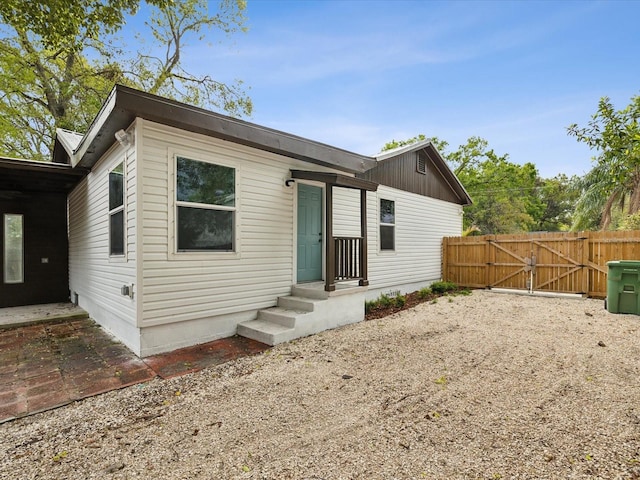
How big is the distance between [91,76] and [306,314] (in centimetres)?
1541

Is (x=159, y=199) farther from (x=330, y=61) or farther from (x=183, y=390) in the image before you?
(x=330, y=61)

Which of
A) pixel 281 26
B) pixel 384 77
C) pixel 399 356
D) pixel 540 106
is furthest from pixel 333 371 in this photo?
pixel 540 106

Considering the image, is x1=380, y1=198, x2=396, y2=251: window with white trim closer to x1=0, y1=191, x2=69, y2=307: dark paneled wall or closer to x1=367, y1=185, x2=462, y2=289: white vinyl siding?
x1=367, y1=185, x2=462, y2=289: white vinyl siding

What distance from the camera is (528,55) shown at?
341 inches

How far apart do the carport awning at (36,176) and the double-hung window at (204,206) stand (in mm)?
3266

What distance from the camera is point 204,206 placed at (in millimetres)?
4324

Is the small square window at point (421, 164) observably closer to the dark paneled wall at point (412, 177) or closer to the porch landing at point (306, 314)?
the dark paneled wall at point (412, 177)

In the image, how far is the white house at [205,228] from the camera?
3879 mm

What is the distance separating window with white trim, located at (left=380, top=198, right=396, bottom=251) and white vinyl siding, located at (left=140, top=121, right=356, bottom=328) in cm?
286

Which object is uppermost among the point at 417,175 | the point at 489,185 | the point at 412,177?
the point at 489,185

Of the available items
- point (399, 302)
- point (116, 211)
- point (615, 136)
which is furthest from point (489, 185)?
point (116, 211)

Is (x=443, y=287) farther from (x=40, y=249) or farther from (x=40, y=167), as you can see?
(x=40, y=249)

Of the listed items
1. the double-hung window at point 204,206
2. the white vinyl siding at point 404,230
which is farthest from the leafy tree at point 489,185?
the double-hung window at point 204,206

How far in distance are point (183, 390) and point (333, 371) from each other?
1519 millimetres
